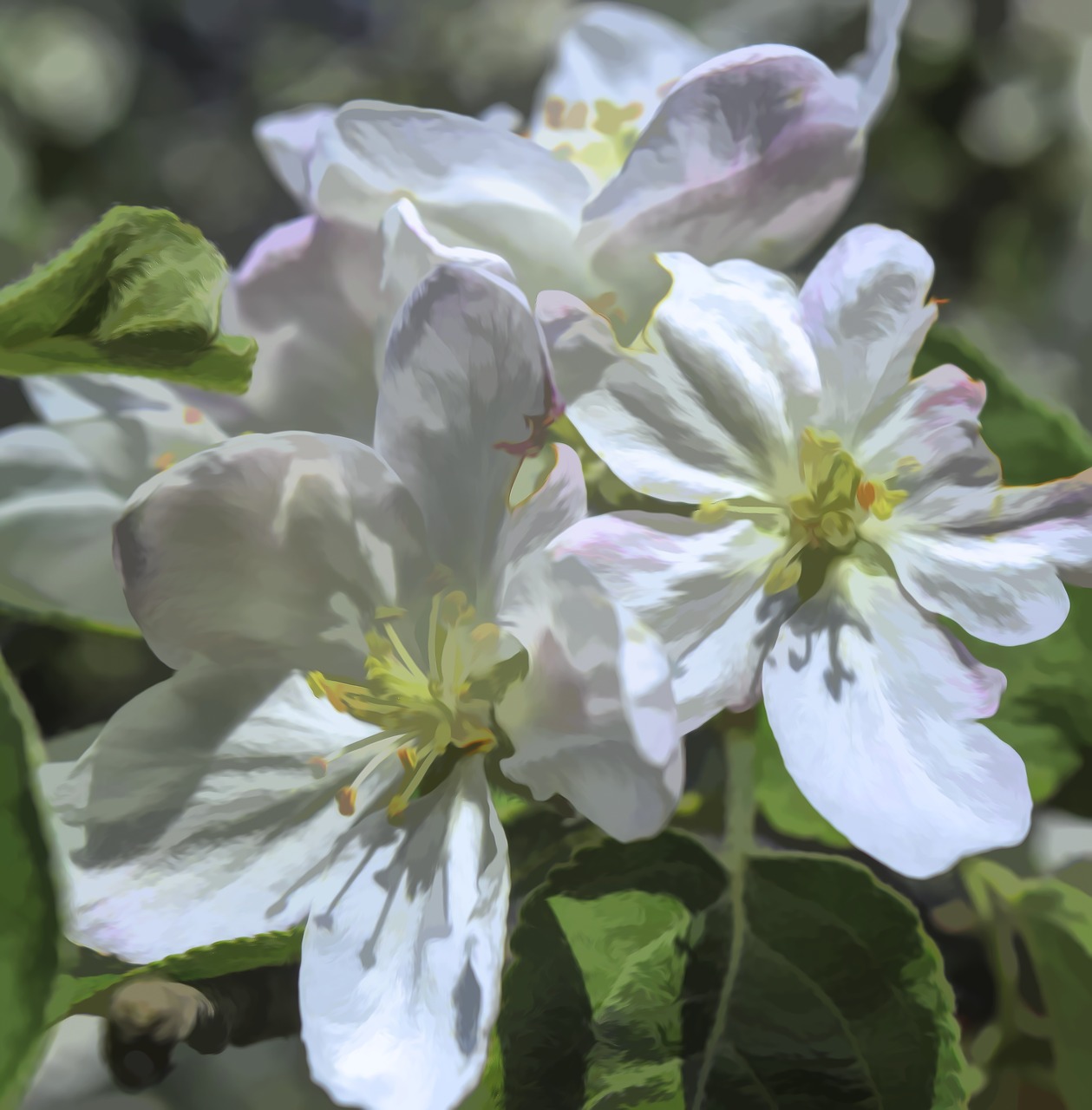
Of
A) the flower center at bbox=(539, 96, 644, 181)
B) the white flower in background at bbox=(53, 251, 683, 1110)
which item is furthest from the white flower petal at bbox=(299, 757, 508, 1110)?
the flower center at bbox=(539, 96, 644, 181)

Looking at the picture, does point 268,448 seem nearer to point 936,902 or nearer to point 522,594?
point 522,594

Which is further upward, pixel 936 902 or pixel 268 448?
pixel 268 448

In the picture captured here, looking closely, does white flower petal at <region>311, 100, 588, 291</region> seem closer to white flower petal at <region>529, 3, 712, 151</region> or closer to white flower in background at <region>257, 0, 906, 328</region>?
white flower in background at <region>257, 0, 906, 328</region>

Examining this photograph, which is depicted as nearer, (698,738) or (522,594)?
(522,594)

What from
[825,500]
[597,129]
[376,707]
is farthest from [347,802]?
[597,129]

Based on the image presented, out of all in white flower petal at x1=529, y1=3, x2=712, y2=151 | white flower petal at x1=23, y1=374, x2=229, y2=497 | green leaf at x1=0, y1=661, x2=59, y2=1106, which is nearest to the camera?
green leaf at x1=0, y1=661, x2=59, y2=1106

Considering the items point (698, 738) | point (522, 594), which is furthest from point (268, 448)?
point (698, 738)

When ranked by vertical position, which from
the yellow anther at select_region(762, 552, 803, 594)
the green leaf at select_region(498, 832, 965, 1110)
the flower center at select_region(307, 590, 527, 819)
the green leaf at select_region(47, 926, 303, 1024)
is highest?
the yellow anther at select_region(762, 552, 803, 594)
